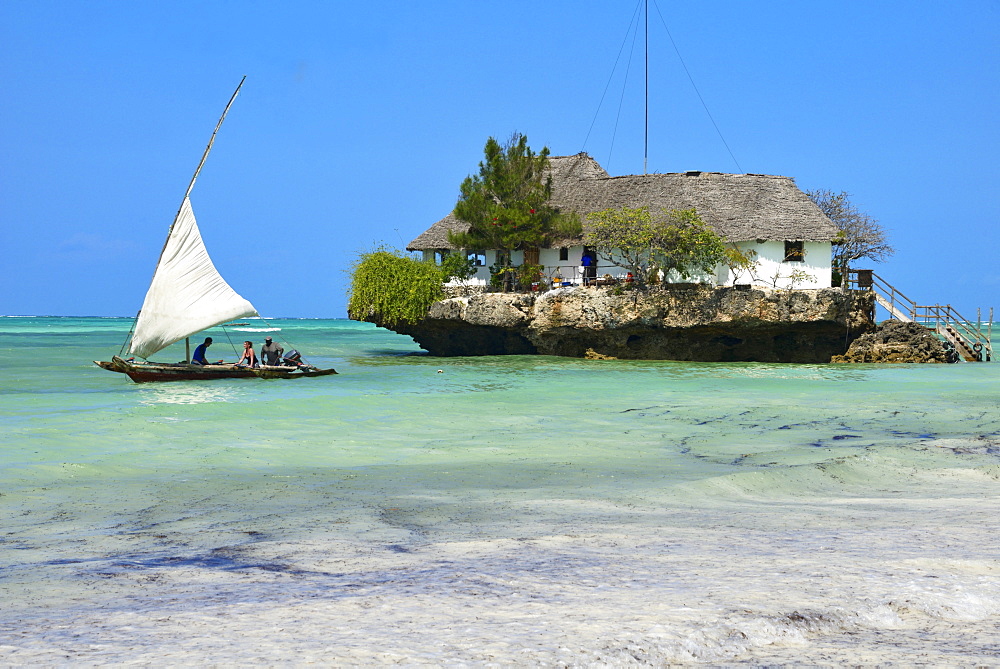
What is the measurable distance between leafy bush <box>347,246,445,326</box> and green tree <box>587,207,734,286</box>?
324 inches

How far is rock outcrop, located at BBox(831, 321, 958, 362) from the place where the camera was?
127 feet

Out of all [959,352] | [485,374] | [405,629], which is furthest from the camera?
[959,352]

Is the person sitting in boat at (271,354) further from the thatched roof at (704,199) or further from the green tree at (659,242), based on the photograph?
the thatched roof at (704,199)

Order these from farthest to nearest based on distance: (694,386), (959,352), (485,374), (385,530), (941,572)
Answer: (959,352)
(485,374)
(694,386)
(385,530)
(941,572)

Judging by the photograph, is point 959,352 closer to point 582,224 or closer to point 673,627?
point 582,224

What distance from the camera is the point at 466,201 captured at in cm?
4184

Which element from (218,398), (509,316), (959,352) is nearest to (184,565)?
(218,398)

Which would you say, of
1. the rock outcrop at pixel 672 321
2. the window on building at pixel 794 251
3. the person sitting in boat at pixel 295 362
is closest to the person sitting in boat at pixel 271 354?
the person sitting in boat at pixel 295 362

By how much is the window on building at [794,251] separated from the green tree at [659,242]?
2989 millimetres

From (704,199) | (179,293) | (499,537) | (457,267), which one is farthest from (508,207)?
(499,537)

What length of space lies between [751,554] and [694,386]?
71.9 ft

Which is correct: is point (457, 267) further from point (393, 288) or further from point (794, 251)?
point (794, 251)

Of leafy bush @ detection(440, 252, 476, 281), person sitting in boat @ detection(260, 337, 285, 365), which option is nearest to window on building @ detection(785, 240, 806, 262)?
leafy bush @ detection(440, 252, 476, 281)

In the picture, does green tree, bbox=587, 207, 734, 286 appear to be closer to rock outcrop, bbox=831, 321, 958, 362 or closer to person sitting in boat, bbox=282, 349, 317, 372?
rock outcrop, bbox=831, 321, 958, 362
